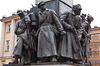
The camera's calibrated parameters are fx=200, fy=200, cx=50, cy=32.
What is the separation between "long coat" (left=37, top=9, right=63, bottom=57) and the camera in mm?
5902

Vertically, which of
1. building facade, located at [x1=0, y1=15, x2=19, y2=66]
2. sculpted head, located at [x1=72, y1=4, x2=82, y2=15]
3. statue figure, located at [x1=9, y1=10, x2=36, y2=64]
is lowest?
statue figure, located at [x1=9, y1=10, x2=36, y2=64]

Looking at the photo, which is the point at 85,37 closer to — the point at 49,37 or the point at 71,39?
the point at 71,39

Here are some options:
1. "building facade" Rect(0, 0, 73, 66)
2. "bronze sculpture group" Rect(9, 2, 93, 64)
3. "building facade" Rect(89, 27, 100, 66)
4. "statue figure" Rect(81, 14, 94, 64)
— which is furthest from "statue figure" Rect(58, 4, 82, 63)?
"building facade" Rect(0, 0, 73, 66)

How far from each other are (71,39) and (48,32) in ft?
2.74

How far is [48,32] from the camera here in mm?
6023

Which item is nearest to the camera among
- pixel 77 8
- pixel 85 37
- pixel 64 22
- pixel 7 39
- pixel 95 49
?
pixel 64 22

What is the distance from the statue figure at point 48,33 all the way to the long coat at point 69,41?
26 cm

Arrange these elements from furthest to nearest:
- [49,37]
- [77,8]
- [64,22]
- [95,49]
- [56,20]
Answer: [95,49], [77,8], [64,22], [56,20], [49,37]

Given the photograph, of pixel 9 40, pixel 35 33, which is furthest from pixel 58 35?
pixel 9 40

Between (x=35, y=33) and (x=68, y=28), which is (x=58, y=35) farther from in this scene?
(x=35, y=33)

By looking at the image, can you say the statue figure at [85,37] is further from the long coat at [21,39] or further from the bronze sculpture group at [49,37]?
the long coat at [21,39]

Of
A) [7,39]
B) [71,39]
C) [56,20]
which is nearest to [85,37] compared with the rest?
[71,39]

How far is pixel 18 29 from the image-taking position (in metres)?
6.69

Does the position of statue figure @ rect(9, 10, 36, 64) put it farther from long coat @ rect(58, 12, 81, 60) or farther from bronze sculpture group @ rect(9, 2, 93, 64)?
long coat @ rect(58, 12, 81, 60)
